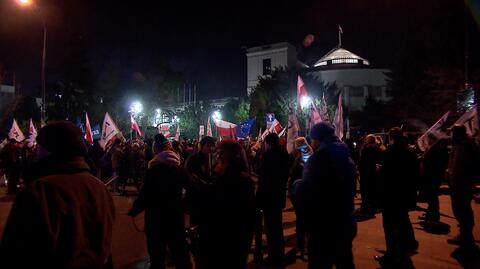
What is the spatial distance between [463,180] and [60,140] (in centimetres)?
649

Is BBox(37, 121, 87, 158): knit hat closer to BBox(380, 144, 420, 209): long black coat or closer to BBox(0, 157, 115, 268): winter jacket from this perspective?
BBox(0, 157, 115, 268): winter jacket

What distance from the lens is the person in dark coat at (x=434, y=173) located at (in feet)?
29.3

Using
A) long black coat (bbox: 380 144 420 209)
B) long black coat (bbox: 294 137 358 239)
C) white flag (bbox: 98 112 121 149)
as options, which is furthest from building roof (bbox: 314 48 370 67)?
long black coat (bbox: 294 137 358 239)

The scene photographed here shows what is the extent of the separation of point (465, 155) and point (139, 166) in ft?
41.1

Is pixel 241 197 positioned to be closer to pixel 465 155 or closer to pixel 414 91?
pixel 465 155

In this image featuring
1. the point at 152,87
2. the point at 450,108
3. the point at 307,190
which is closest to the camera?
the point at 307,190

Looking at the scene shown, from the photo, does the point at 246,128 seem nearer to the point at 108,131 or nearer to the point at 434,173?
the point at 108,131

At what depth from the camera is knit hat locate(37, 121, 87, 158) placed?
240 centimetres

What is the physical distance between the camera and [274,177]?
615 cm

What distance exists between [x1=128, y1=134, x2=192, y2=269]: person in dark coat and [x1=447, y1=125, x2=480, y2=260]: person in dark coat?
15.2 feet

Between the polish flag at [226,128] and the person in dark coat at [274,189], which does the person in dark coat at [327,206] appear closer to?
the person in dark coat at [274,189]

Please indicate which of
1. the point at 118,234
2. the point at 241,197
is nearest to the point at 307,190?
the point at 241,197

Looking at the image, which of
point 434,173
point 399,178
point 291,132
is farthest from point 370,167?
point 399,178

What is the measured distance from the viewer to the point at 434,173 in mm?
9180
